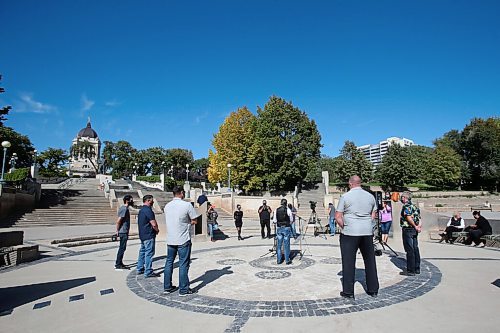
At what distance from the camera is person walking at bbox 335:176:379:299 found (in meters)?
4.94

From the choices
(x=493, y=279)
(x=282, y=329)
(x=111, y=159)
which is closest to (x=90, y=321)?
(x=282, y=329)

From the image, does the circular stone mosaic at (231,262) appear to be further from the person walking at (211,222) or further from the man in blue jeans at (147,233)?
the person walking at (211,222)

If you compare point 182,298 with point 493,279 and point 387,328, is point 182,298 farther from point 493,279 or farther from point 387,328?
point 493,279

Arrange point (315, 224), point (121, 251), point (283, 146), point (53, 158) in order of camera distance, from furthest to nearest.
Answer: point (53, 158) < point (283, 146) < point (315, 224) < point (121, 251)

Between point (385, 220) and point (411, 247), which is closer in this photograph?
point (411, 247)

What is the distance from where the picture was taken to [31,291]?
568 centimetres

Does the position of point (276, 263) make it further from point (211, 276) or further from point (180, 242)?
point (180, 242)

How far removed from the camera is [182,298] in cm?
520

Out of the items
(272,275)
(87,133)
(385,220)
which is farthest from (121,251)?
(87,133)

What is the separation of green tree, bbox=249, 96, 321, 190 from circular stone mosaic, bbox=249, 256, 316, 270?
29.1 metres

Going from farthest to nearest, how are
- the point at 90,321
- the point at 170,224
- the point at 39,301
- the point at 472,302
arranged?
the point at 170,224, the point at 39,301, the point at 472,302, the point at 90,321

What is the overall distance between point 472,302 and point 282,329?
3204 millimetres

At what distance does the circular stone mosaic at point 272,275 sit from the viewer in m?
6.63

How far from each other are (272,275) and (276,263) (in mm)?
1333
